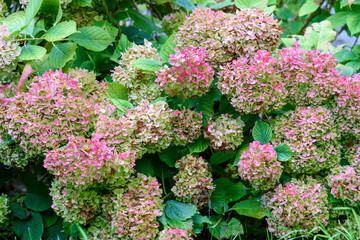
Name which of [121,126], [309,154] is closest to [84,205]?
[121,126]

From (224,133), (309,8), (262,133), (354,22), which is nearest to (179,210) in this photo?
(224,133)

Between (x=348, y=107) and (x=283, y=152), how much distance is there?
0.42 m

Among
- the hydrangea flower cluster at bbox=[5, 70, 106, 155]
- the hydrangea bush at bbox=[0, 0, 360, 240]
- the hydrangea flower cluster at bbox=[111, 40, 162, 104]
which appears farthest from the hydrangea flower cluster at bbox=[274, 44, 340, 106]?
the hydrangea flower cluster at bbox=[5, 70, 106, 155]

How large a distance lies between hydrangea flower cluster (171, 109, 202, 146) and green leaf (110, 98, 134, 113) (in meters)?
0.22

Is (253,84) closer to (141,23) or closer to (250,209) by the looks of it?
(250,209)

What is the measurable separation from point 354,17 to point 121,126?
1.82m

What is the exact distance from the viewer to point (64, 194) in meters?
1.86

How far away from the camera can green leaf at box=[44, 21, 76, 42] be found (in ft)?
6.46

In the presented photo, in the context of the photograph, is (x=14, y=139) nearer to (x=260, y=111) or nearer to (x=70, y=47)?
(x=70, y=47)

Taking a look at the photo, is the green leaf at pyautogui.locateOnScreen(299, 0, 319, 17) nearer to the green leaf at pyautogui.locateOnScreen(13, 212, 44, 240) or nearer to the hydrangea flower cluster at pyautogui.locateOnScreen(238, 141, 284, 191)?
the hydrangea flower cluster at pyautogui.locateOnScreen(238, 141, 284, 191)

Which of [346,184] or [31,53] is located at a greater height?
[31,53]

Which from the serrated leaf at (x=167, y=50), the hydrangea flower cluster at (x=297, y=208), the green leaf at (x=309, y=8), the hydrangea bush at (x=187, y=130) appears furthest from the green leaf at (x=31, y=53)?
the green leaf at (x=309, y=8)

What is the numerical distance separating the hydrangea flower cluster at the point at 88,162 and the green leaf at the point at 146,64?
1.35 ft

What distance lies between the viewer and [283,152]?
191 cm
